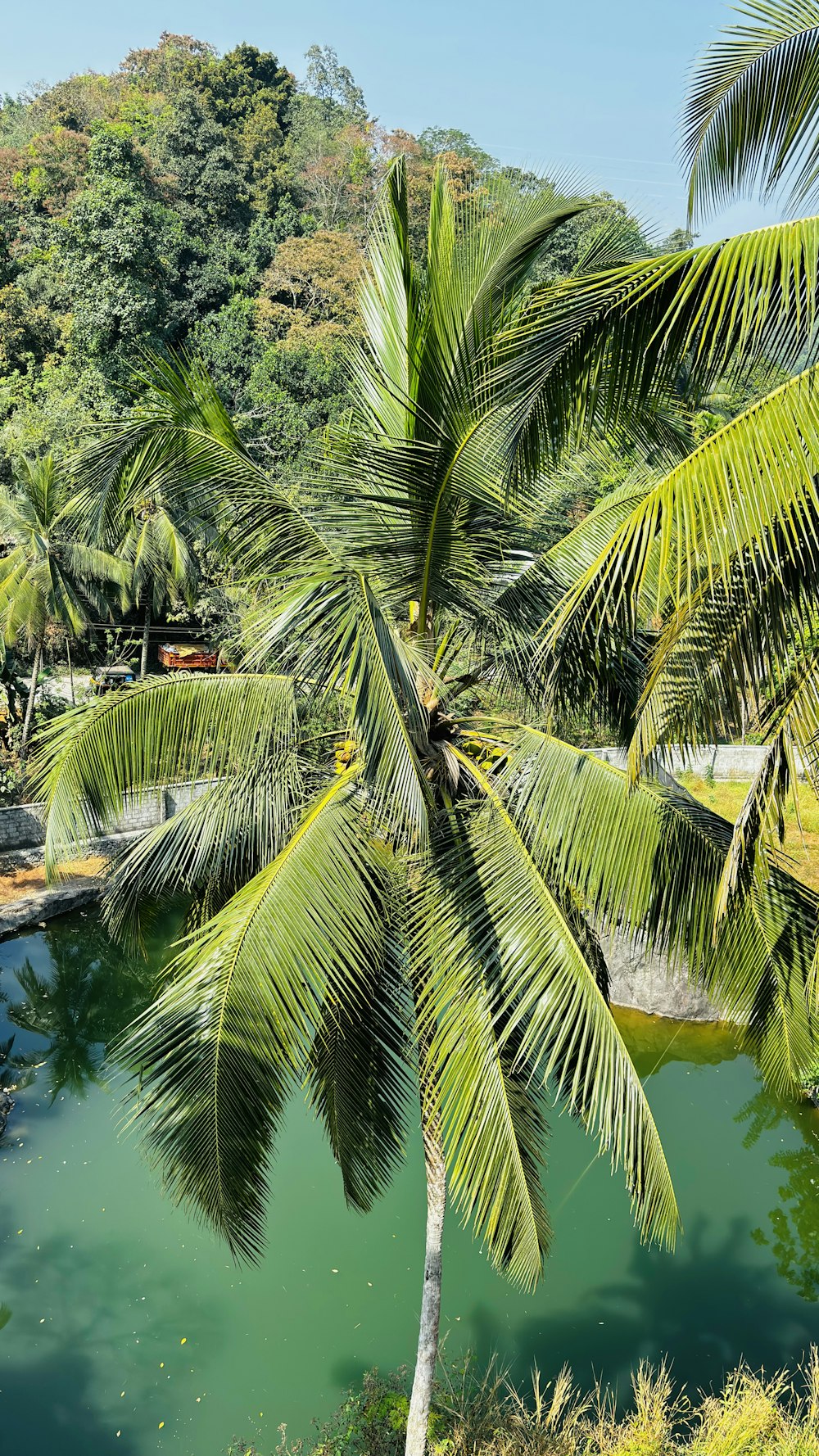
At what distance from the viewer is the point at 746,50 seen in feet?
9.70

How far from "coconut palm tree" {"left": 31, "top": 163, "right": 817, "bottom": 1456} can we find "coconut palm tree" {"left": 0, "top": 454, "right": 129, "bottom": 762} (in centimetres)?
976

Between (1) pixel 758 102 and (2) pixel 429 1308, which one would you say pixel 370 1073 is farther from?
(1) pixel 758 102

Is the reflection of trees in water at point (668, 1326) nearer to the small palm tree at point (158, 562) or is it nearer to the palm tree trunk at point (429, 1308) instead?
the palm tree trunk at point (429, 1308)

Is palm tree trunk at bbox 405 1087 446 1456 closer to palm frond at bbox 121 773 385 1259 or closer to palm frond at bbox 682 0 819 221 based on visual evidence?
palm frond at bbox 121 773 385 1259

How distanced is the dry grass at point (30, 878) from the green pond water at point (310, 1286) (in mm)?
3328

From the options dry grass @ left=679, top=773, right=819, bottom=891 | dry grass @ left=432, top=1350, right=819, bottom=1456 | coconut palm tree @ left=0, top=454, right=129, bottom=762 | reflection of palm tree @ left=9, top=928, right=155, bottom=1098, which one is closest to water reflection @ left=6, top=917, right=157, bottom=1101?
reflection of palm tree @ left=9, top=928, right=155, bottom=1098

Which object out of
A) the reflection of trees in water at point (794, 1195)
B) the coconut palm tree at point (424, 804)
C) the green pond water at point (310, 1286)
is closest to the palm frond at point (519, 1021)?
the coconut palm tree at point (424, 804)

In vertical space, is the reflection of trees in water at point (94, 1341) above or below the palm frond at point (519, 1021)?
below

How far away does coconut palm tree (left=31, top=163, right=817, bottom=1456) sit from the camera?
289cm

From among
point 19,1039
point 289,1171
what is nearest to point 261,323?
point 19,1039

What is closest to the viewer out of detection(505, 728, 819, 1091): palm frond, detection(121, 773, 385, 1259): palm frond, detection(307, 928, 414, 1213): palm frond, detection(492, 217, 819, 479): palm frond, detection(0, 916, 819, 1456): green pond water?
detection(492, 217, 819, 479): palm frond

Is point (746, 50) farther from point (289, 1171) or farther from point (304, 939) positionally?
point (289, 1171)

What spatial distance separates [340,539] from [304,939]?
1.53 metres

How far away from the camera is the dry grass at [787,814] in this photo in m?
12.3
